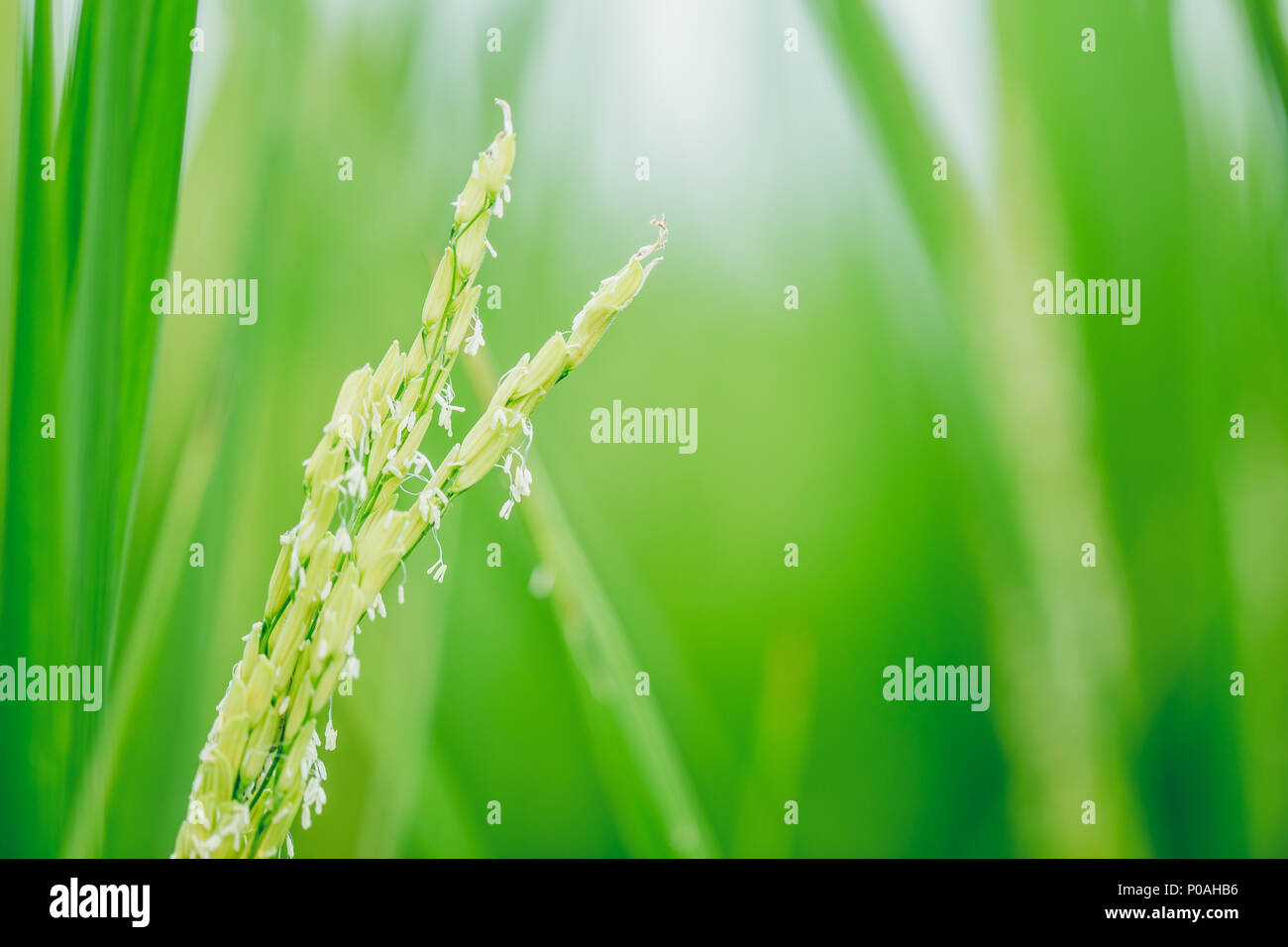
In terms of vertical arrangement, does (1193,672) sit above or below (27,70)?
below

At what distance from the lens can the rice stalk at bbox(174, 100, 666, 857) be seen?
0.40m

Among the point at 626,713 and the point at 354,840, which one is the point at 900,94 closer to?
the point at 626,713

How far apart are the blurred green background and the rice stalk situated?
11.3 inches

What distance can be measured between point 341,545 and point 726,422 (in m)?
0.47

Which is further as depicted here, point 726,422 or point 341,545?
point 726,422

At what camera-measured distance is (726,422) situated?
0.79 meters

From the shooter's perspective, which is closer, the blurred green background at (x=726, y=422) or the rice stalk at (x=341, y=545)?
the rice stalk at (x=341, y=545)

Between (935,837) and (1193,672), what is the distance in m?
0.30

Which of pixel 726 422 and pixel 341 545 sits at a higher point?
pixel 726 422

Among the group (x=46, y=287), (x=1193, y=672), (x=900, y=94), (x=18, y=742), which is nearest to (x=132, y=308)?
(x=46, y=287)

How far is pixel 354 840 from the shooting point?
76cm

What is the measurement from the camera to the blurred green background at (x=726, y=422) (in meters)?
0.73

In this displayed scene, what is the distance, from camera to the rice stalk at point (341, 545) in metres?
0.40

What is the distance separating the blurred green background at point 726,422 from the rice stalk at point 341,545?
0.94 ft
